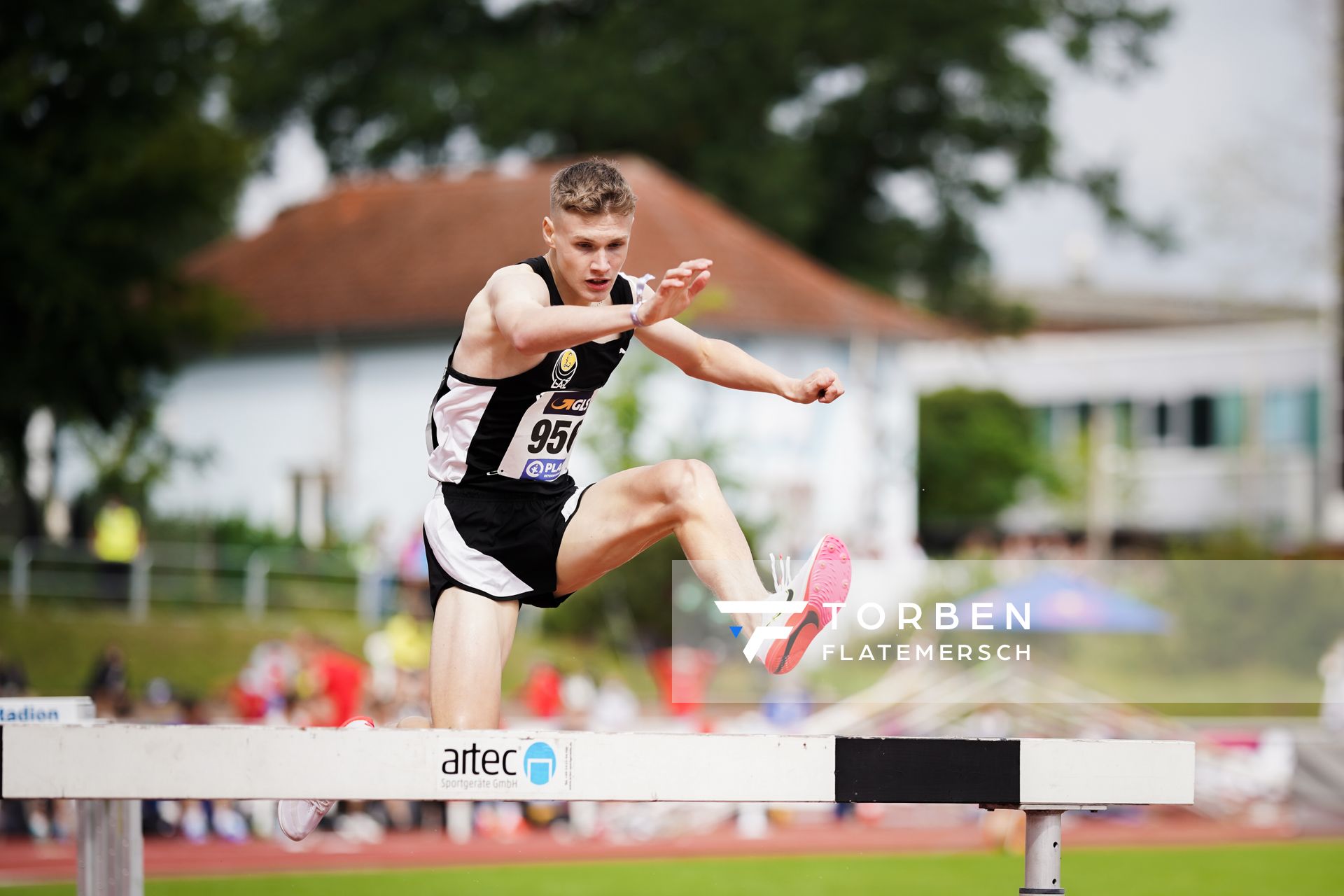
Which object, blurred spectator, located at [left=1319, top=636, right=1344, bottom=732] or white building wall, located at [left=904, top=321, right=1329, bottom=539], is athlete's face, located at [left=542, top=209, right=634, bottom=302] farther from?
white building wall, located at [left=904, top=321, right=1329, bottom=539]

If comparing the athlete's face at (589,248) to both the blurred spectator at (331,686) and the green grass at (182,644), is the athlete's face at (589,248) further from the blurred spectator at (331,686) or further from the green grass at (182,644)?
the green grass at (182,644)

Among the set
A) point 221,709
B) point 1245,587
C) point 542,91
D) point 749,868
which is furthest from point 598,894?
point 542,91

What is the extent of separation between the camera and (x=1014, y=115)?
114ft

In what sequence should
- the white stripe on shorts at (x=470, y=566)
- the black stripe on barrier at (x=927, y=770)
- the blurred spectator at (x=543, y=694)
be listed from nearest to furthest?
the black stripe on barrier at (x=927, y=770) < the white stripe on shorts at (x=470, y=566) < the blurred spectator at (x=543, y=694)

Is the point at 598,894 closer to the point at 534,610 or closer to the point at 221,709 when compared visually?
the point at 221,709

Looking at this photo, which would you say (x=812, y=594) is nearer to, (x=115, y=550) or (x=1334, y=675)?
(x=1334, y=675)

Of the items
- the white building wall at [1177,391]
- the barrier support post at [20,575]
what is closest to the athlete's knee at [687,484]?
Result: the barrier support post at [20,575]

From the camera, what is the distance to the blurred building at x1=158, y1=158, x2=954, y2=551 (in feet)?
91.7

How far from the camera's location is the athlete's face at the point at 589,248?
4.80 m

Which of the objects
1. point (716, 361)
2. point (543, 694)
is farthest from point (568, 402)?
point (543, 694)

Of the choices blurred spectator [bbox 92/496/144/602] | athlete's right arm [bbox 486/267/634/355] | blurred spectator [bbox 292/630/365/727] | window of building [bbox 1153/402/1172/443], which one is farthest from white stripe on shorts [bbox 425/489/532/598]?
window of building [bbox 1153/402/1172/443]

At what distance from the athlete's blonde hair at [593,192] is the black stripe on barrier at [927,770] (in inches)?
66.5

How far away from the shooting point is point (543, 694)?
16.1 m

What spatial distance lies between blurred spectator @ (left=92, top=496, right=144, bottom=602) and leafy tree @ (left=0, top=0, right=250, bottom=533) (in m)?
1.58
